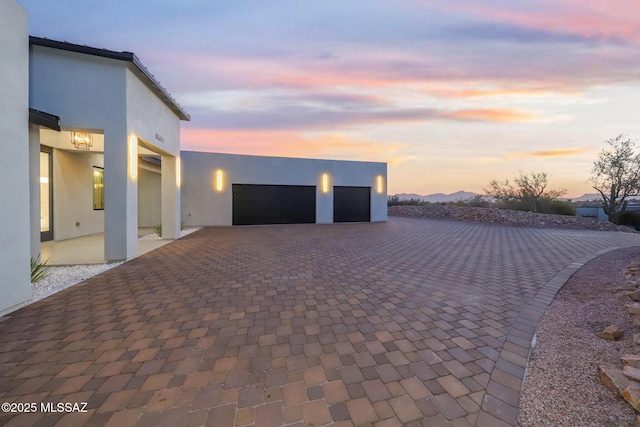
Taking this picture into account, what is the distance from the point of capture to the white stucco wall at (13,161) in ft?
10.1

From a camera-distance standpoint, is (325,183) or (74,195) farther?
(325,183)

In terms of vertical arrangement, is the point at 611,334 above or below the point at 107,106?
below

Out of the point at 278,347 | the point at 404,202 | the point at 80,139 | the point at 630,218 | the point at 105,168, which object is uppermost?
the point at 80,139

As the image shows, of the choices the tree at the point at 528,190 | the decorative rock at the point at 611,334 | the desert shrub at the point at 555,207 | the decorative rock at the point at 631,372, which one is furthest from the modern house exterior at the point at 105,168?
the desert shrub at the point at 555,207

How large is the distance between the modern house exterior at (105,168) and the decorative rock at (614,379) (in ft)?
19.9

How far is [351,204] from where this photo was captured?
15.9 metres

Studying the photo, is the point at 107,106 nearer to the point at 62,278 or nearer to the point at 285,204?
the point at 62,278

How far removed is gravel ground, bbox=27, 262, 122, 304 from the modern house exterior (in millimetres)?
442

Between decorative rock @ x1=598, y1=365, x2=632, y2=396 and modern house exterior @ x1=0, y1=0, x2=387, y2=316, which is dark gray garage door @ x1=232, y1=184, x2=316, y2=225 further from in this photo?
decorative rock @ x1=598, y1=365, x2=632, y2=396

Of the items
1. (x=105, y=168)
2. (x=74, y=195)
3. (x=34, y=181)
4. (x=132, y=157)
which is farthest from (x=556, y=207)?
(x=74, y=195)

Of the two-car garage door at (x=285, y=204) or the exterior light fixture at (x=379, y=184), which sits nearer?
the two-car garage door at (x=285, y=204)

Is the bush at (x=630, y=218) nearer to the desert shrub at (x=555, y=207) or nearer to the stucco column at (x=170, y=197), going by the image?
the desert shrub at (x=555, y=207)

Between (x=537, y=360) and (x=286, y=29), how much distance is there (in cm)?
959

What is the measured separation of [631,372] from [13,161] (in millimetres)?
6555
